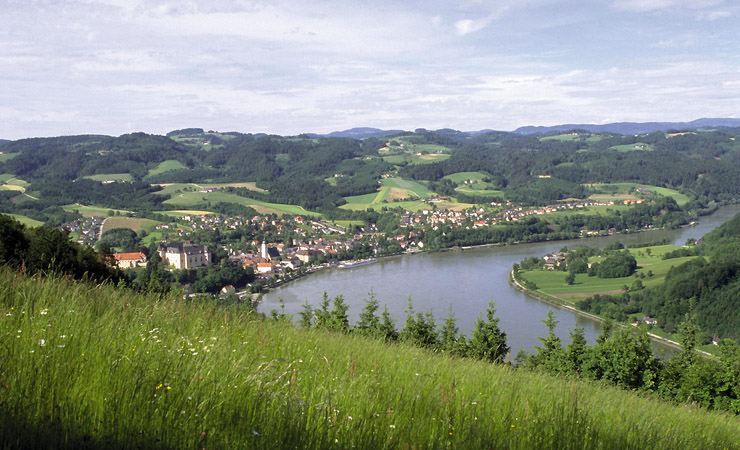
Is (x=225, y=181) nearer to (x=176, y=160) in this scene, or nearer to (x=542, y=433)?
(x=176, y=160)

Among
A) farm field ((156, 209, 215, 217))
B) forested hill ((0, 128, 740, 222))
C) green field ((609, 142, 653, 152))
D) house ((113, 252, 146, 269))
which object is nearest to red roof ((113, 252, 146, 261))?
house ((113, 252, 146, 269))

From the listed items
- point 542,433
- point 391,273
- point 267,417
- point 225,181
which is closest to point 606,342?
point 542,433

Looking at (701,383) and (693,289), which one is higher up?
(701,383)

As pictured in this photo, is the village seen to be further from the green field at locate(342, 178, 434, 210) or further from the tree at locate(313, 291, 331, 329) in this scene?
the tree at locate(313, 291, 331, 329)

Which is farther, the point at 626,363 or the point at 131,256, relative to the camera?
the point at 131,256

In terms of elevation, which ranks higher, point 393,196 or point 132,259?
point 393,196

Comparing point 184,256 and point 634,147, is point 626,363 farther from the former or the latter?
point 634,147

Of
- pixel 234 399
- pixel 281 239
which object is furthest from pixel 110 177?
pixel 234 399
